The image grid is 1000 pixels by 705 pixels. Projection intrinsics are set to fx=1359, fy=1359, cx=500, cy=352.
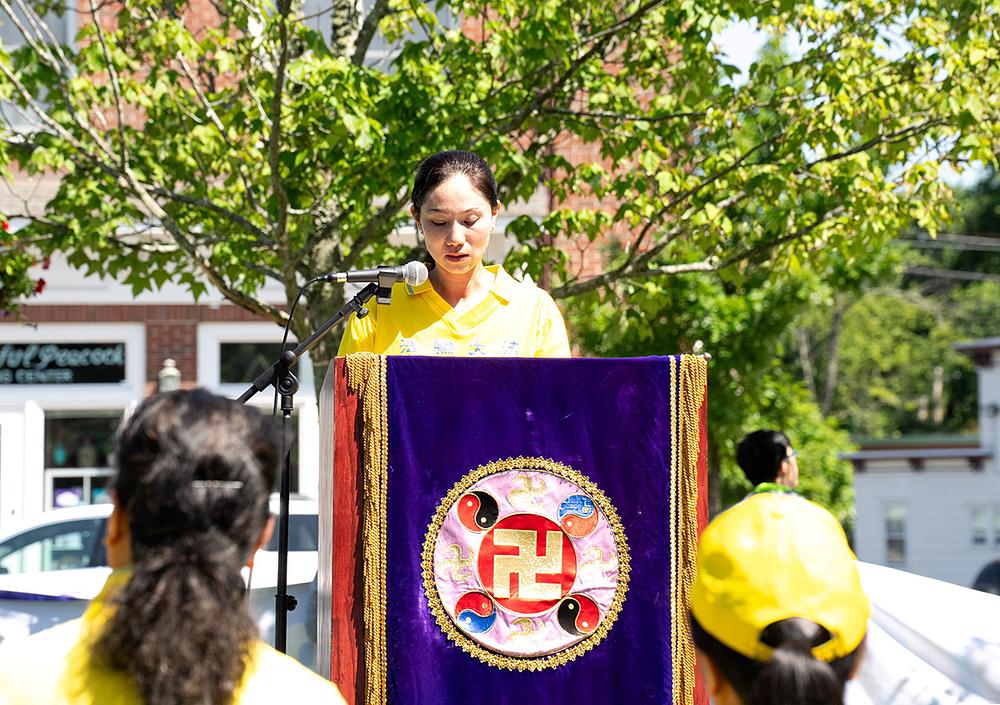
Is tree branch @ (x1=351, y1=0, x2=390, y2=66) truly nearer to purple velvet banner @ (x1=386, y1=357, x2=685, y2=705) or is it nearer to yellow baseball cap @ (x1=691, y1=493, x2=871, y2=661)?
purple velvet banner @ (x1=386, y1=357, x2=685, y2=705)

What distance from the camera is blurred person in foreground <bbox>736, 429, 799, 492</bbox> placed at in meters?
6.07

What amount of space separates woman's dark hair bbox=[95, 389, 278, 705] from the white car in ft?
3.92

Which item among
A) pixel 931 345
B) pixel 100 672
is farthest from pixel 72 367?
pixel 931 345

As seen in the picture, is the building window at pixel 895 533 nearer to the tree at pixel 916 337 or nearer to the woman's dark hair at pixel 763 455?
the tree at pixel 916 337

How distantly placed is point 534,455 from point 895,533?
27030 millimetres

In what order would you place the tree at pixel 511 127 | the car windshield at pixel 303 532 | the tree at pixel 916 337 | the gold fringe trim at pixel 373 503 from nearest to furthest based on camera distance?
the gold fringe trim at pixel 373 503
the tree at pixel 511 127
the car windshield at pixel 303 532
the tree at pixel 916 337

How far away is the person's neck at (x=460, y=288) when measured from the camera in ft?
12.9

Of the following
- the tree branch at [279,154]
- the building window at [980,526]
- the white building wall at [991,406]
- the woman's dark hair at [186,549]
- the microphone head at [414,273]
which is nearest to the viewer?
the woman's dark hair at [186,549]

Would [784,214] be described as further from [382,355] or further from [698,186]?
[382,355]

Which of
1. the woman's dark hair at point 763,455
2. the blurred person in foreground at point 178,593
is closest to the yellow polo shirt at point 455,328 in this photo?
→ the blurred person in foreground at point 178,593

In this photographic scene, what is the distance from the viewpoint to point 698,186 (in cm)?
810

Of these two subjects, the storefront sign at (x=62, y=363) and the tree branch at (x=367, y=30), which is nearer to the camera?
the tree branch at (x=367, y=30)

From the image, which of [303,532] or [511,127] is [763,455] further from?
[303,532]

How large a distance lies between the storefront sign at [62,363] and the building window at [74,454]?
39 cm
